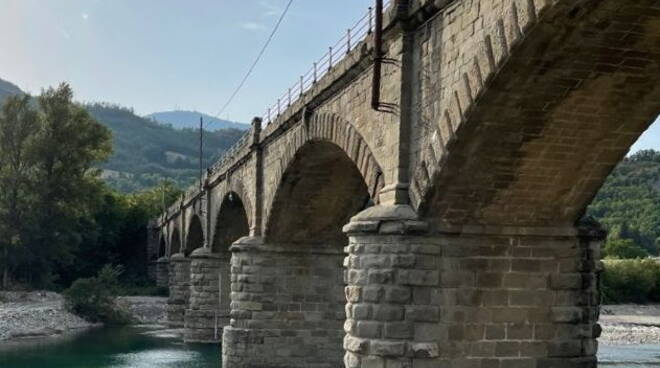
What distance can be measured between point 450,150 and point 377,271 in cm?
266

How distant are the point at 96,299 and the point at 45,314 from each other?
5.36 meters

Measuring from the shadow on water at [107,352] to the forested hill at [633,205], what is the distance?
243ft

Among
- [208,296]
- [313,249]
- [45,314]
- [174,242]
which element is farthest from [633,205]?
[313,249]

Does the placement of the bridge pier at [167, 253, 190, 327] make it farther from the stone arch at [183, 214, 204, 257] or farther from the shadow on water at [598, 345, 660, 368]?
the shadow on water at [598, 345, 660, 368]

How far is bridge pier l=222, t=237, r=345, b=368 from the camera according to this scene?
1115 inches

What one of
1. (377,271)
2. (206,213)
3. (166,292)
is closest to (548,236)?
(377,271)

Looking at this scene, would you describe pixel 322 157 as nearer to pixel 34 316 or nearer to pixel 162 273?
pixel 34 316

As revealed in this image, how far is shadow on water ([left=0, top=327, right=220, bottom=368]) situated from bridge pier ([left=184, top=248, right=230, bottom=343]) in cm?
92

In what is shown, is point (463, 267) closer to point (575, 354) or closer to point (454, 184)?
point (454, 184)

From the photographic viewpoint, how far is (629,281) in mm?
82562

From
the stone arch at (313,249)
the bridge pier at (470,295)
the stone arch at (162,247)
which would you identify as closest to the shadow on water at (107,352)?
the stone arch at (313,249)

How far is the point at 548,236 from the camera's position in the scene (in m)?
15.9

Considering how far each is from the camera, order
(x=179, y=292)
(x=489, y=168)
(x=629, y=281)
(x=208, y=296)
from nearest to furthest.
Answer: (x=489, y=168) < (x=208, y=296) < (x=179, y=292) < (x=629, y=281)

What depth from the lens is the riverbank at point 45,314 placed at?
47531mm
